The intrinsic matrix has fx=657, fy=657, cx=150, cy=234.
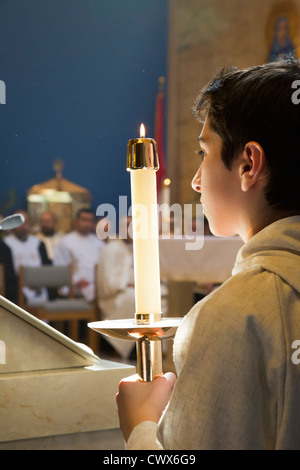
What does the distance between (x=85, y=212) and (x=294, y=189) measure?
18.2 feet

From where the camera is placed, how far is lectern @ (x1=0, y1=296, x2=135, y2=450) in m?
0.90

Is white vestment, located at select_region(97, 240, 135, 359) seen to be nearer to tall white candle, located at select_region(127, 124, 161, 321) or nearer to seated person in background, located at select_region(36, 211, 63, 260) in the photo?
seated person in background, located at select_region(36, 211, 63, 260)

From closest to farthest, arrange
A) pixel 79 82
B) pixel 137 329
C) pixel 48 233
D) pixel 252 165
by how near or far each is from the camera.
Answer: pixel 137 329, pixel 252 165, pixel 79 82, pixel 48 233

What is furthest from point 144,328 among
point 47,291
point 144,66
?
point 144,66

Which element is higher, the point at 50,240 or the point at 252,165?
the point at 252,165

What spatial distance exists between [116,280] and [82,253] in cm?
87

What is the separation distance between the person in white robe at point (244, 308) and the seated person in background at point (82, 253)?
207 inches

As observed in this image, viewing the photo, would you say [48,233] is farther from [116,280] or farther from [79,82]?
[79,82]

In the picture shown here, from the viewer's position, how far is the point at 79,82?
432 cm

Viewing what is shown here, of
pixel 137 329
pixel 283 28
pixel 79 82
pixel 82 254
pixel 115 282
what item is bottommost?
pixel 115 282

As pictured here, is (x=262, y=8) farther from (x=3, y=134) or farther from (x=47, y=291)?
(x=3, y=134)

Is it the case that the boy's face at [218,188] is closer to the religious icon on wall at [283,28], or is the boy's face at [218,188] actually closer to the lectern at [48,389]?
the lectern at [48,389]

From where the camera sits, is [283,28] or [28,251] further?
[283,28]

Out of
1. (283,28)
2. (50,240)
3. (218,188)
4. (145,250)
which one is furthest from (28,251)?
A: (145,250)
